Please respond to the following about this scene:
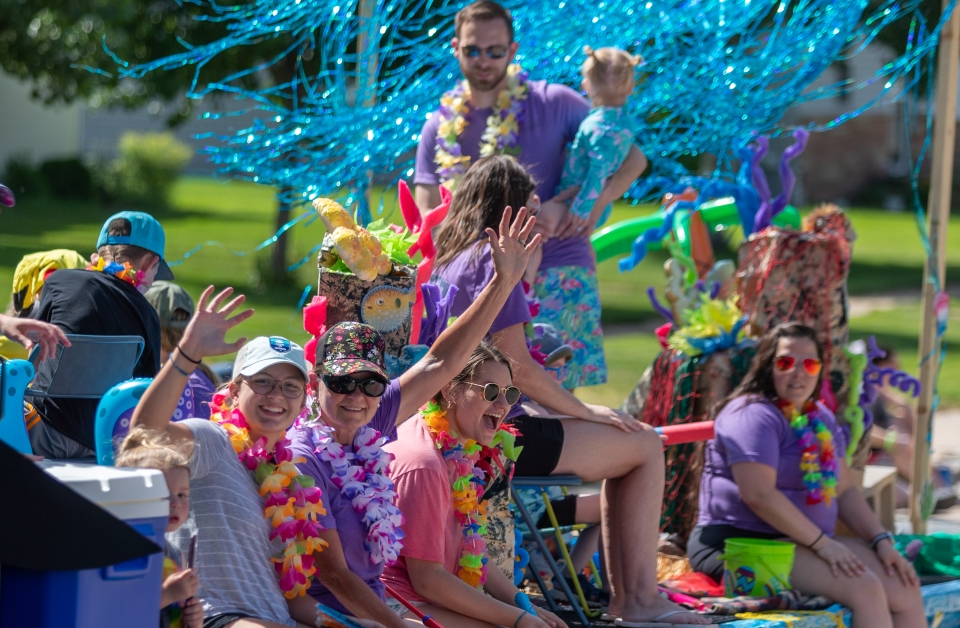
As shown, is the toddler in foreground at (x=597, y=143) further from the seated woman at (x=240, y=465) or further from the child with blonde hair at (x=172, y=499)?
the child with blonde hair at (x=172, y=499)

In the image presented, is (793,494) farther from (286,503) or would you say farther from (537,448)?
(286,503)

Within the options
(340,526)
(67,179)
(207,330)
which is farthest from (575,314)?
(67,179)

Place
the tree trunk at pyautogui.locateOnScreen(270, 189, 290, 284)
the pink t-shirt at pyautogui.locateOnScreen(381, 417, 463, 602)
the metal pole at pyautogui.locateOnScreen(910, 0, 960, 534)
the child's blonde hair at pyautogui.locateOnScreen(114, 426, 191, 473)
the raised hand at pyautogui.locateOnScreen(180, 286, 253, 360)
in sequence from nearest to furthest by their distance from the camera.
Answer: the child's blonde hair at pyautogui.locateOnScreen(114, 426, 191, 473), the raised hand at pyautogui.locateOnScreen(180, 286, 253, 360), the pink t-shirt at pyautogui.locateOnScreen(381, 417, 463, 602), the metal pole at pyautogui.locateOnScreen(910, 0, 960, 534), the tree trunk at pyautogui.locateOnScreen(270, 189, 290, 284)

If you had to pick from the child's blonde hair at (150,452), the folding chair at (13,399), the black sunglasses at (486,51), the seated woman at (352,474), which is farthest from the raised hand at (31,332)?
the black sunglasses at (486,51)

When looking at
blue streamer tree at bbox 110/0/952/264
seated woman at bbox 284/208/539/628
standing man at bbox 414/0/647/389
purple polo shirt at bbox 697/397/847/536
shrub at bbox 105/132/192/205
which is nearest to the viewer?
seated woman at bbox 284/208/539/628

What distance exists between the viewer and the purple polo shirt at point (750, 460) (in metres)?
4.41

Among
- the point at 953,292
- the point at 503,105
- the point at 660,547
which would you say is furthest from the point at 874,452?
the point at 953,292

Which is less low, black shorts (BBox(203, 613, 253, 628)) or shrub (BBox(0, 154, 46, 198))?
shrub (BBox(0, 154, 46, 198))

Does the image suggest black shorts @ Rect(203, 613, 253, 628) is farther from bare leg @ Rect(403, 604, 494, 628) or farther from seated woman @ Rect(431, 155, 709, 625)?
seated woman @ Rect(431, 155, 709, 625)

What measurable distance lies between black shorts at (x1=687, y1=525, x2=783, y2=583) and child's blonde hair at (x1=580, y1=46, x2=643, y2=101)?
1772 millimetres

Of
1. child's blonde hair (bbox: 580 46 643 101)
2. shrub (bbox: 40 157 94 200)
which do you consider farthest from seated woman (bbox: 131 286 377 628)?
shrub (bbox: 40 157 94 200)

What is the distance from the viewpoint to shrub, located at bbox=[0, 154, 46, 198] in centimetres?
2295

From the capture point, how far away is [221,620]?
2678 mm

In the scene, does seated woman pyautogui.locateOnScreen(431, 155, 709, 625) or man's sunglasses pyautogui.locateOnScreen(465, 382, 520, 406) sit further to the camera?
seated woman pyautogui.locateOnScreen(431, 155, 709, 625)
